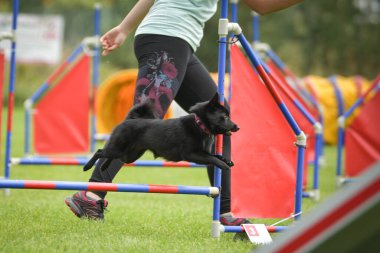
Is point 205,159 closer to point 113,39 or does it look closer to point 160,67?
point 160,67

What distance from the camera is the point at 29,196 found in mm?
5234

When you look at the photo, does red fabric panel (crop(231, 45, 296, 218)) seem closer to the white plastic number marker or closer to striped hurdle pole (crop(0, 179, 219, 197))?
the white plastic number marker

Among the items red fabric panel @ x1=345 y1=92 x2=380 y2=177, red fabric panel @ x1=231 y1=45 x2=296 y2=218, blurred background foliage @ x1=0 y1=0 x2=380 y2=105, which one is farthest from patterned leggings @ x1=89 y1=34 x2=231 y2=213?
blurred background foliage @ x1=0 y1=0 x2=380 y2=105

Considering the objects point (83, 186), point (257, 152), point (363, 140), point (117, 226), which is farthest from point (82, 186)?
point (363, 140)

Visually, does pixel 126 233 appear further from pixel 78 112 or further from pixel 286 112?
pixel 78 112

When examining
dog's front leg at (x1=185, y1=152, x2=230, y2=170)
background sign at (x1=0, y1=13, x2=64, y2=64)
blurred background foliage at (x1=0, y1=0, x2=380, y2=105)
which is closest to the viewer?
dog's front leg at (x1=185, y1=152, x2=230, y2=170)

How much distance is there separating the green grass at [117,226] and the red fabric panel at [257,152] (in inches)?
10.1

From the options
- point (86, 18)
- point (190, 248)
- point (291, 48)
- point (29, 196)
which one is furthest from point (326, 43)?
point (190, 248)

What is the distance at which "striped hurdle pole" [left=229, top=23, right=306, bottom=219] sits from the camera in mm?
3355

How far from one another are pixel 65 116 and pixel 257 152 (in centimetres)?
484

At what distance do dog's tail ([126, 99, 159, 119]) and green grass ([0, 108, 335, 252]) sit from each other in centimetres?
64

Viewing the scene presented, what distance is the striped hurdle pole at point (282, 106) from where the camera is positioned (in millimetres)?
3355

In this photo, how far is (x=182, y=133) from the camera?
2.99 metres

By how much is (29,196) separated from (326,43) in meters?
22.3
